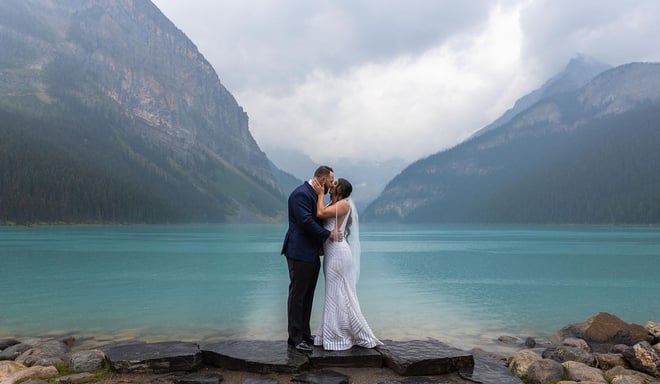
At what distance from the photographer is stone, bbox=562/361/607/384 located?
9688mm

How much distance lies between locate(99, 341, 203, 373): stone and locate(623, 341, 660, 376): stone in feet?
31.4

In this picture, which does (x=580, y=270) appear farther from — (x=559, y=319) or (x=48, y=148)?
(x=48, y=148)

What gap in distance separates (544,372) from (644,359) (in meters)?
3.51

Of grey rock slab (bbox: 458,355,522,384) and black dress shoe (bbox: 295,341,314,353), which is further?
black dress shoe (bbox: 295,341,314,353)

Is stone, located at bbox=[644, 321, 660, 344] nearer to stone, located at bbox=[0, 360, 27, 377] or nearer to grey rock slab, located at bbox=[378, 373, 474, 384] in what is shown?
grey rock slab, located at bbox=[378, 373, 474, 384]

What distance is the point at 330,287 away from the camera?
9.87 meters

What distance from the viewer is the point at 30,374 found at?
8.91 meters

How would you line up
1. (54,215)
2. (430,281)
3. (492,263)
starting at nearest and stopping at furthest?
(430,281) → (492,263) → (54,215)

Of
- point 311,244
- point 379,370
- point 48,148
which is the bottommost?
point 379,370

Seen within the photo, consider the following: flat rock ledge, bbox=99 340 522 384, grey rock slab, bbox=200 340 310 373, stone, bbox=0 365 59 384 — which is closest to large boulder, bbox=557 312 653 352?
flat rock ledge, bbox=99 340 522 384

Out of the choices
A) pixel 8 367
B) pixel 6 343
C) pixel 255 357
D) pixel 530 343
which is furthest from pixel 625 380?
pixel 6 343

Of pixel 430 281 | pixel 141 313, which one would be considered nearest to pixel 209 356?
pixel 141 313

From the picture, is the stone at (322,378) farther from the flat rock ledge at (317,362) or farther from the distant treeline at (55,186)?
the distant treeline at (55,186)

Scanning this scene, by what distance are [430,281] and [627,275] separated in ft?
57.4
